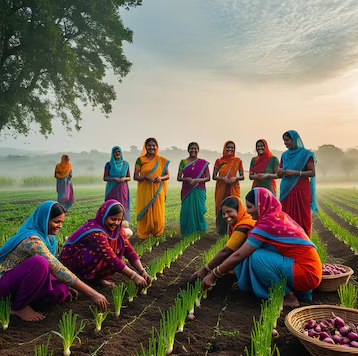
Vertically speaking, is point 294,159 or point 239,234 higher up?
point 294,159

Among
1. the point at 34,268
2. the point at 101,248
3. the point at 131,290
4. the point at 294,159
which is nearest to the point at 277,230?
the point at 131,290

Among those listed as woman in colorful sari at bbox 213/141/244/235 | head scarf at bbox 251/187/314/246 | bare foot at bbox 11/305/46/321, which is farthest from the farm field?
woman in colorful sari at bbox 213/141/244/235

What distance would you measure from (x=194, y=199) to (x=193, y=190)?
186 mm

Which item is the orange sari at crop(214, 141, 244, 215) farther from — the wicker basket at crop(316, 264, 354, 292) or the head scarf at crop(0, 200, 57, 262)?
the head scarf at crop(0, 200, 57, 262)

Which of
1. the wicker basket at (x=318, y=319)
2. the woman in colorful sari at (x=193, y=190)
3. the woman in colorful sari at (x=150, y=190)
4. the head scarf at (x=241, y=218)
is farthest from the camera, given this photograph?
the woman in colorful sari at (x=193, y=190)

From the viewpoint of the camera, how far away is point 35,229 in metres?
2.97

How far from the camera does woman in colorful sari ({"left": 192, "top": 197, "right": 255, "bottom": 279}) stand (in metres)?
3.47

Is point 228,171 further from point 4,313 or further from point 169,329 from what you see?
point 4,313

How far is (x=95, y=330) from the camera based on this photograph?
2.67 metres

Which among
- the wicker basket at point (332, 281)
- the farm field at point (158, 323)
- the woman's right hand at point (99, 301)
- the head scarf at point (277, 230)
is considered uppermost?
the head scarf at point (277, 230)

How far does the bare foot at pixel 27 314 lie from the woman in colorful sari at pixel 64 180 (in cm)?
896

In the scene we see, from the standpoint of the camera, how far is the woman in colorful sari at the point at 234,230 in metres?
3.47

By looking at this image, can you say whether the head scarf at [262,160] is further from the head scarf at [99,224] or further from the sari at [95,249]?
the head scarf at [99,224]

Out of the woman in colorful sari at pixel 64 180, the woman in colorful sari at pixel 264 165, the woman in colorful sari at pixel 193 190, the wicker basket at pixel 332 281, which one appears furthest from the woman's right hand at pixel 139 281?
the woman in colorful sari at pixel 64 180
